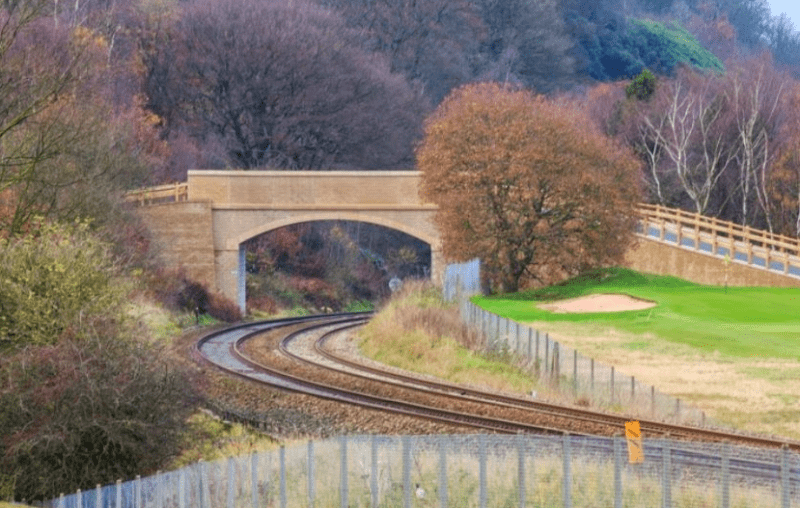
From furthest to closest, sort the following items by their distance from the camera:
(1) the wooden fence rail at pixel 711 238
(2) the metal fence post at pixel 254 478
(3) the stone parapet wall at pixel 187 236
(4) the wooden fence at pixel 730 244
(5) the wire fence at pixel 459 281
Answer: (3) the stone parapet wall at pixel 187 236
(1) the wooden fence rail at pixel 711 238
(4) the wooden fence at pixel 730 244
(5) the wire fence at pixel 459 281
(2) the metal fence post at pixel 254 478

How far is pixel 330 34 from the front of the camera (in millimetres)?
87250

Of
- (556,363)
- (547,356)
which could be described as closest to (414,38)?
(547,356)

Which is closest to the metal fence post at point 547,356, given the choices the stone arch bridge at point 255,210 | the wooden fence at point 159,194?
the stone arch bridge at point 255,210

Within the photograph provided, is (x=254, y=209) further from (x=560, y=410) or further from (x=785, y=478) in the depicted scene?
(x=785, y=478)

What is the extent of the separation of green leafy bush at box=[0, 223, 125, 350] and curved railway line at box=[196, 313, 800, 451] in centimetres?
535

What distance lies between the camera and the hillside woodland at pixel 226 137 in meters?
23.1

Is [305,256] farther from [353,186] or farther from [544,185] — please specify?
[544,185]

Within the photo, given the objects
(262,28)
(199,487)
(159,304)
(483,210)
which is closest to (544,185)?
(483,210)

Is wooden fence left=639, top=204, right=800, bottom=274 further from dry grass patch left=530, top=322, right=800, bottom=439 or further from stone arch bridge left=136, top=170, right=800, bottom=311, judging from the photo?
dry grass patch left=530, top=322, right=800, bottom=439

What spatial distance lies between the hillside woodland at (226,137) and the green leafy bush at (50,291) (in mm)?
38

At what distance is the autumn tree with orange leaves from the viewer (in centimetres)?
4812

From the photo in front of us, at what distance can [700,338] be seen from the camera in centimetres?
3522

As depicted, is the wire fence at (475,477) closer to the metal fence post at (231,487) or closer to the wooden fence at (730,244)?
the metal fence post at (231,487)

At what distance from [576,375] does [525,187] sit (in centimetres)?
1929
